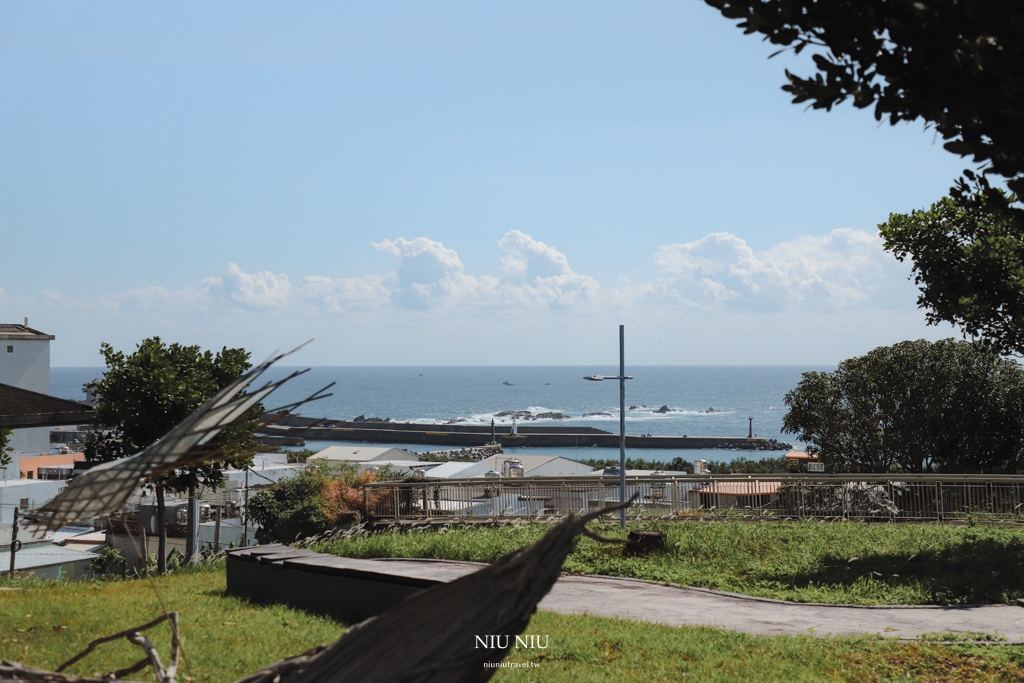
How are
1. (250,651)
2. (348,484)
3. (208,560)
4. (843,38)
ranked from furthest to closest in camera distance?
(348,484), (208,560), (250,651), (843,38)

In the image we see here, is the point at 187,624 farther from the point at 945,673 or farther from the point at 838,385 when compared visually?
the point at 838,385

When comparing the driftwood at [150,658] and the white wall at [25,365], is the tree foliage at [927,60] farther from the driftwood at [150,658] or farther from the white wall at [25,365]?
the white wall at [25,365]

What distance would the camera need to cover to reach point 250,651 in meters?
6.98

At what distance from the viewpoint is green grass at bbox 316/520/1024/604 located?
35.3ft

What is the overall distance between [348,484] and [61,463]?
42.8m

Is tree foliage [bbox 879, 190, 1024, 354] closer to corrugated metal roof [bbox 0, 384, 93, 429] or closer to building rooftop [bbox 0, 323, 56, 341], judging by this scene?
corrugated metal roof [bbox 0, 384, 93, 429]

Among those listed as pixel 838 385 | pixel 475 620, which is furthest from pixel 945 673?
pixel 838 385

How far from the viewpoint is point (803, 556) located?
502 inches

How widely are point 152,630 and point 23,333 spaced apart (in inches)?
2553

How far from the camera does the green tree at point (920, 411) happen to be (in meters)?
28.0

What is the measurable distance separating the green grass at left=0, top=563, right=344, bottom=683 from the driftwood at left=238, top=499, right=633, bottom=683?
396 cm

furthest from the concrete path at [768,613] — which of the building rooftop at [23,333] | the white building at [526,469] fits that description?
the building rooftop at [23,333]

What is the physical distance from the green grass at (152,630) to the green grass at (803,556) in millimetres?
4901

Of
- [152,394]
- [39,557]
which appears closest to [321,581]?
[152,394]
